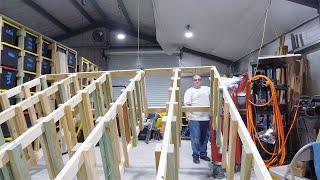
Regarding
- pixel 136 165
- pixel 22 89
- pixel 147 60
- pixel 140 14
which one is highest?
pixel 140 14

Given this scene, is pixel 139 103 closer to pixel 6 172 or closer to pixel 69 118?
pixel 69 118

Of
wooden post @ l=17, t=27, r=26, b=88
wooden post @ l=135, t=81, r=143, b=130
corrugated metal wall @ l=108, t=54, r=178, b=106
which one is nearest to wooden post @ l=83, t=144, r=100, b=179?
wooden post @ l=135, t=81, r=143, b=130

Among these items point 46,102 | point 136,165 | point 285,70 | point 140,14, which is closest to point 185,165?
point 136,165

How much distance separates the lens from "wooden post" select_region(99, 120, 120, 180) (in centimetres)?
238

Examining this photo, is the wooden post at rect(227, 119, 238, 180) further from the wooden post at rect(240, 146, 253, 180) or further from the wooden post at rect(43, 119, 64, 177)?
the wooden post at rect(43, 119, 64, 177)

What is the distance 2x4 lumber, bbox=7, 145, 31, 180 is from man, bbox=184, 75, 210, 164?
3.34 m

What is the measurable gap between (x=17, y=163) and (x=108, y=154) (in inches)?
26.5

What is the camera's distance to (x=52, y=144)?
8.11 feet

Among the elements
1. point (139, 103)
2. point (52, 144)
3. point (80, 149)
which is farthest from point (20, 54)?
point (80, 149)

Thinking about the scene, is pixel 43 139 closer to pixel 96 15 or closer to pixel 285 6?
pixel 285 6

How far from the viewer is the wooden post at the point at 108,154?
2379 mm

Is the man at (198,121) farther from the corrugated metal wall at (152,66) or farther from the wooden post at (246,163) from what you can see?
the corrugated metal wall at (152,66)

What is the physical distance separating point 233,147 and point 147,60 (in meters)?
8.91

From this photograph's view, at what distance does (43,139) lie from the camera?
249 cm
